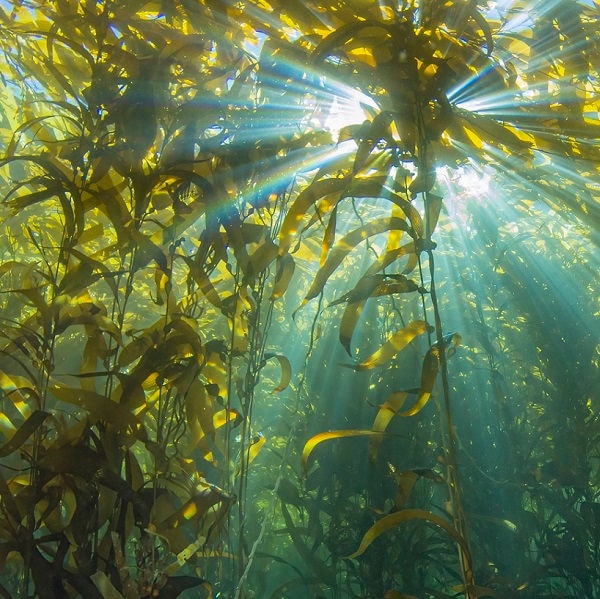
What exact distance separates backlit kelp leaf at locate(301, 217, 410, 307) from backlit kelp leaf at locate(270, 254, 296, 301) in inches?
4.5

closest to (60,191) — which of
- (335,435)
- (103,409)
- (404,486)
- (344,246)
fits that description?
(103,409)

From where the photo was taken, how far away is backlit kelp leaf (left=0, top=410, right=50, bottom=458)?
2.82 feet

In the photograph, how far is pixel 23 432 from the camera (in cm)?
86

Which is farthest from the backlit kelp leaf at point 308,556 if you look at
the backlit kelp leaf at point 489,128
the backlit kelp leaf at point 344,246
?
the backlit kelp leaf at point 489,128

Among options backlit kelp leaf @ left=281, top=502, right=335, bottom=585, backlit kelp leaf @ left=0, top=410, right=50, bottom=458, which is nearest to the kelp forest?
backlit kelp leaf @ left=0, top=410, right=50, bottom=458

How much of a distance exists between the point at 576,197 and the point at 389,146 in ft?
3.37

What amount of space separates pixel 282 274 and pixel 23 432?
487 millimetres

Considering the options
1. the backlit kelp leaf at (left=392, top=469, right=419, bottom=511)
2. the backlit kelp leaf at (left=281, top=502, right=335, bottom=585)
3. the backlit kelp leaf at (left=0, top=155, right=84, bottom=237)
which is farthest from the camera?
the backlit kelp leaf at (left=281, top=502, right=335, bottom=585)

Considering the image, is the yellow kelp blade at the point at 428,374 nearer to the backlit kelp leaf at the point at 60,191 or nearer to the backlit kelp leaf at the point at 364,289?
the backlit kelp leaf at the point at 364,289

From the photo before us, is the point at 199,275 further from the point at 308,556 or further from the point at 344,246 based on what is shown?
the point at 308,556

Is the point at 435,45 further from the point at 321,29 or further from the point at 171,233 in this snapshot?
the point at 171,233

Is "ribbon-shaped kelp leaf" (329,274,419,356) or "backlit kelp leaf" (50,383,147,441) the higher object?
"ribbon-shaped kelp leaf" (329,274,419,356)

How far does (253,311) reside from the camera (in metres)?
1.06

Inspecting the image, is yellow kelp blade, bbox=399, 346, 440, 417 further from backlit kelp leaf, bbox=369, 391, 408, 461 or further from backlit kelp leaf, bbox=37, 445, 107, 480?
backlit kelp leaf, bbox=37, 445, 107, 480
